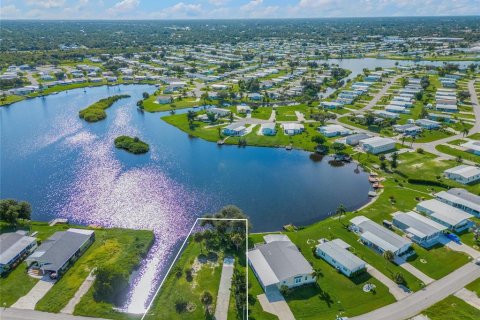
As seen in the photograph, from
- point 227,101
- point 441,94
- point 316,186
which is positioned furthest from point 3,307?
point 441,94

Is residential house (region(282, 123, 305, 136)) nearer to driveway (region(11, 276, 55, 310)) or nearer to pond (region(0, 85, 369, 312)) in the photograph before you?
pond (region(0, 85, 369, 312))

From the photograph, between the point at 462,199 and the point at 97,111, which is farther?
the point at 97,111

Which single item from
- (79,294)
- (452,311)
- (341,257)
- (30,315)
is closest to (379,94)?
(341,257)

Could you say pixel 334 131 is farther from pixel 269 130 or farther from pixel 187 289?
pixel 187 289

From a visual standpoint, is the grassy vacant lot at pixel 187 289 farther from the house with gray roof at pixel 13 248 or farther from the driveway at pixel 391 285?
Result: the house with gray roof at pixel 13 248

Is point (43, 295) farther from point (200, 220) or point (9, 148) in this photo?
point (9, 148)

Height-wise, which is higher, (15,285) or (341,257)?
(341,257)

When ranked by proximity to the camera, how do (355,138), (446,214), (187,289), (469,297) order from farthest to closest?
(355,138) < (446,214) < (187,289) < (469,297)
